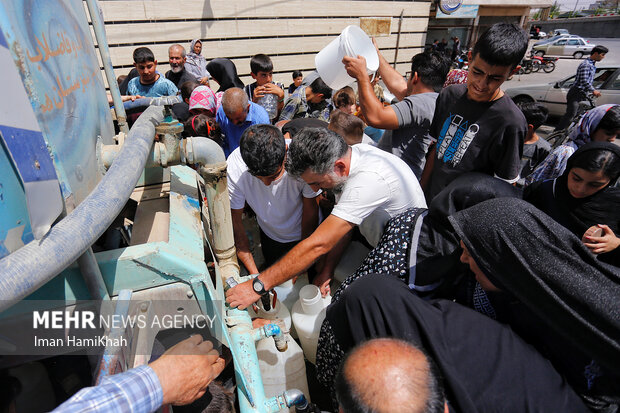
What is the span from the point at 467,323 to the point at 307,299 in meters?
0.97

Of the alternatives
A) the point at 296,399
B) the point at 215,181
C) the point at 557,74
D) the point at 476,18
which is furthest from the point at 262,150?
the point at 557,74

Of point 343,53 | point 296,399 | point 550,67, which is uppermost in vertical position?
point 343,53

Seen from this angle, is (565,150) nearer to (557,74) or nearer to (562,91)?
(562,91)

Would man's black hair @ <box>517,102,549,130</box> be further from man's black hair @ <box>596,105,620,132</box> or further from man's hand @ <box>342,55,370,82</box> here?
man's hand @ <box>342,55,370,82</box>

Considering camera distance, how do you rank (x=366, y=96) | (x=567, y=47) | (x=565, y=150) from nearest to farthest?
(x=366, y=96) → (x=565, y=150) → (x=567, y=47)

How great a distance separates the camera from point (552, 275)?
1091 millimetres

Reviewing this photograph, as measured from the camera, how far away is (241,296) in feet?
5.56

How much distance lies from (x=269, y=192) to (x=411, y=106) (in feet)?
4.34

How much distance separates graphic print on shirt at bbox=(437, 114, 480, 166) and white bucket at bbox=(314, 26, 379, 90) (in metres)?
0.83

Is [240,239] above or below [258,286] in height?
below

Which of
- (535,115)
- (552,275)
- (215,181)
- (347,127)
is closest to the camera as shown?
(552,275)

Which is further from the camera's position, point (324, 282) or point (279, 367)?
point (324, 282)

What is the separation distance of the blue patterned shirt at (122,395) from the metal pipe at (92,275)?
0.26 metres

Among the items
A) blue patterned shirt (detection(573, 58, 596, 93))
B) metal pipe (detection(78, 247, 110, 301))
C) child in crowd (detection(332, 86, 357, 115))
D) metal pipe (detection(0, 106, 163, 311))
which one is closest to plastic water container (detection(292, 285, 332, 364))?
metal pipe (detection(78, 247, 110, 301))
